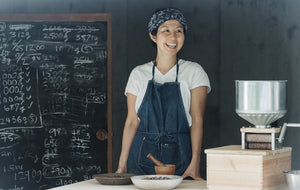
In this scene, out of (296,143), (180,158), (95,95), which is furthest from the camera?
(95,95)

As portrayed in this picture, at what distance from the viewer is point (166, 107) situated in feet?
15.0

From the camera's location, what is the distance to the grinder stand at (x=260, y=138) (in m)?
3.21

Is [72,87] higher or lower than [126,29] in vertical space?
lower

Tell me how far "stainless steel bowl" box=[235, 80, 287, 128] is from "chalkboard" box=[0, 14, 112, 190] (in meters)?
2.38

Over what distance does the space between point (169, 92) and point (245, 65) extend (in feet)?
3.21

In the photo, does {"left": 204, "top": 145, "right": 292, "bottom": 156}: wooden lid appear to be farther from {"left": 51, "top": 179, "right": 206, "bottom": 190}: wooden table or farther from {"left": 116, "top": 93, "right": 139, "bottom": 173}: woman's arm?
{"left": 116, "top": 93, "right": 139, "bottom": 173}: woman's arm

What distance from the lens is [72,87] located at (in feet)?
17.9

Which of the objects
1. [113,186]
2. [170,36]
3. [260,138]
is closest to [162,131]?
[170,36]

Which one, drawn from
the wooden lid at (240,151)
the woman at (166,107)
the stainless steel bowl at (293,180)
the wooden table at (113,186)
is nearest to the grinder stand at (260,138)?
the wooden lid at (240,151)

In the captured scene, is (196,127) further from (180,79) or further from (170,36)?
(170,36)

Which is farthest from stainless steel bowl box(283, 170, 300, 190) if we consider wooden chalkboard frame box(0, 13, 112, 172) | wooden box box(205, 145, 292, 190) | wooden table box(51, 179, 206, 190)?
wooden chalkboard frame box(0, 13, 112, 172)

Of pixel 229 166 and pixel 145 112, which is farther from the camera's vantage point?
pixel 145 112

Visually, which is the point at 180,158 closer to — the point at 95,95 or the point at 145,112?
the point at 145,112

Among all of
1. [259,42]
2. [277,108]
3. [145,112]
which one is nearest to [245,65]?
[259,42]
